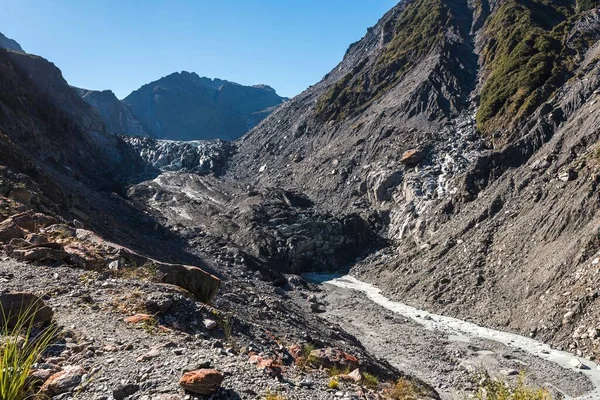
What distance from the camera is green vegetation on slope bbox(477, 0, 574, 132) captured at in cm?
4768

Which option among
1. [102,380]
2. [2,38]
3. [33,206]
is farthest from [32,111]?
[2,38]

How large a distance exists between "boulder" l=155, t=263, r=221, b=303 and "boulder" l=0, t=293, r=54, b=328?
4.70 metres

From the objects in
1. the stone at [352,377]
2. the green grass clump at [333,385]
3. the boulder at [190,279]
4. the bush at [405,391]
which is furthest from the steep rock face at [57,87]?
the green grass clump at [333,385]

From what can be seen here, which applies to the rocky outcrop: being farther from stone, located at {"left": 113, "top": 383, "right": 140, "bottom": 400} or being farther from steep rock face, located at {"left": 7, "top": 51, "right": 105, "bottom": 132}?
stone, located at {"left": 113, "top": 383, "right": 140, "bottom": 400}

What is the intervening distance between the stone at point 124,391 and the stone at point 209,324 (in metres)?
3.31

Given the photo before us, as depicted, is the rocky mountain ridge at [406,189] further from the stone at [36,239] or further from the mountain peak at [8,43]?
the mountain peak at [8,43]

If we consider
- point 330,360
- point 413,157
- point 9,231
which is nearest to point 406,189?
point 413,157

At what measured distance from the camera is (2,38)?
544ft

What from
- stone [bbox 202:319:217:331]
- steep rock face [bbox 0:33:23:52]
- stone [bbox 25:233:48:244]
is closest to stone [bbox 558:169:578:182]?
stone [bbox 202:319:217:331]

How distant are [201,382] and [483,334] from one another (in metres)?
22.6

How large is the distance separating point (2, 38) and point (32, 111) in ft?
445

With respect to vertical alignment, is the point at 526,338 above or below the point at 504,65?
below

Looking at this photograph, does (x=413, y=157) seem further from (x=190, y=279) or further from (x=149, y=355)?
(x=149, y=355)

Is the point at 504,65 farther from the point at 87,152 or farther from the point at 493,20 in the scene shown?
the point at 87,152
